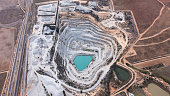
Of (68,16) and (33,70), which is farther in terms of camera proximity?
(68,16)

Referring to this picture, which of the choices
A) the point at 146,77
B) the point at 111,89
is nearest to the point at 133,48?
the point at 146,77

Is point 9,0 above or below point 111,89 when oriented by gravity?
above

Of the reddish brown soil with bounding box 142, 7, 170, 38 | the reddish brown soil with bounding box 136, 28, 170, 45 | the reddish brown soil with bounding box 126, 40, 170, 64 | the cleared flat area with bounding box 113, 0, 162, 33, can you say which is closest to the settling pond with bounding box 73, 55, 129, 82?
the reddish brown soil with bounding box 126, 40, 170, 64

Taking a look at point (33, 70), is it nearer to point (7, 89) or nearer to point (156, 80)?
point (7, 89)

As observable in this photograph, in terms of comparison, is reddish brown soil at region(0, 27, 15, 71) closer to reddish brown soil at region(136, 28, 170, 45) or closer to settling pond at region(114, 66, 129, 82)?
settling pond at region(114, 66, 129, 82)

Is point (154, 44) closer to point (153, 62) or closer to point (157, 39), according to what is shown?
point (157, 39)

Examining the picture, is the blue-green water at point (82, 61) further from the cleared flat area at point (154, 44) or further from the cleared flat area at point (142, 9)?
the cleared flat area at point (142, 9)
